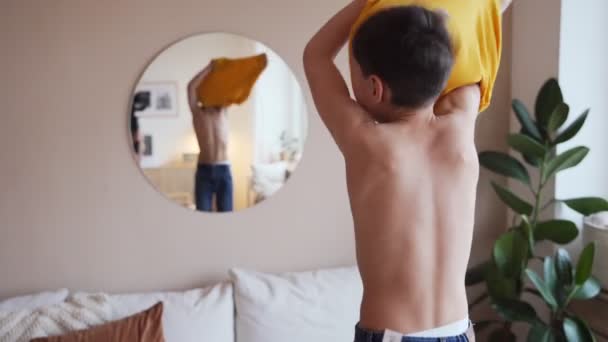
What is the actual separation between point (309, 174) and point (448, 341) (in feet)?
4.23

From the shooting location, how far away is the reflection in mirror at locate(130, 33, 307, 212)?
85.0 inches

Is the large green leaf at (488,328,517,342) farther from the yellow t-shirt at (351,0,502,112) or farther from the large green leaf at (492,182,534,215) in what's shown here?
Result: the yellow t-shirt at (351,0,502,112)

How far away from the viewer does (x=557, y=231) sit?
84.2 inches

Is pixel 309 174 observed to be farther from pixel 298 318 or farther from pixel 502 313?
pixel 502 313

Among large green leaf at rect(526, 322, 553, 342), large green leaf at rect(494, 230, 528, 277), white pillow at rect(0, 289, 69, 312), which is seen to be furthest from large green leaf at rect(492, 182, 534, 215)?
white pillow at rect(0, 289, 69, 312)

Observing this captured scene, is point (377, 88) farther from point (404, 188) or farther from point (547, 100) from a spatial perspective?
point (547, 100)

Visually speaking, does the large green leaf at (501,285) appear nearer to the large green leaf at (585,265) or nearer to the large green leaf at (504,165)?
the large green leaf at (585,265)

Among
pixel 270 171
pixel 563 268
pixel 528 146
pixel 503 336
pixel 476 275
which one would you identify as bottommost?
pixel 503 336

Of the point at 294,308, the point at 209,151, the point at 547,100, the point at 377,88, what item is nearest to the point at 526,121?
the point at 547,100

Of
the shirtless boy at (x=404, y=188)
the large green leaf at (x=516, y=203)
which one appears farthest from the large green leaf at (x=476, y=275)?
the shirtless boy at (x=404, y=188)

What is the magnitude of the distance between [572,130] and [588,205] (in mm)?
307

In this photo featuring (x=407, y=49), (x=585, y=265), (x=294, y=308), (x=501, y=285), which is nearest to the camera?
(x=407, y=49)

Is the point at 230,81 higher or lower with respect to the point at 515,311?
higher

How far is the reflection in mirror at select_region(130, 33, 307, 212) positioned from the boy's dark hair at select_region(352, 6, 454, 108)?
1284mm
